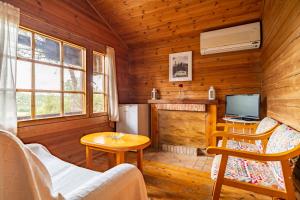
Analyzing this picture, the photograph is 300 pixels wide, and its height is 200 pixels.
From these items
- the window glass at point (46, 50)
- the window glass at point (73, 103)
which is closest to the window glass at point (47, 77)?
the window glass at point (46, 50)

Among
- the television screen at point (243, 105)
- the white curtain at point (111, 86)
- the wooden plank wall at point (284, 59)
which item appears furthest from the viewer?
the white curtain at point (111, 86)

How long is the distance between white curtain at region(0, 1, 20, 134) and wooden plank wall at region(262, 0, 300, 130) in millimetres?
2749

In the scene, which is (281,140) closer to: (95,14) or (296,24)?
(296,24)

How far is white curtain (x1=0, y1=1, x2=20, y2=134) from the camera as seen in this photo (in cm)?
165

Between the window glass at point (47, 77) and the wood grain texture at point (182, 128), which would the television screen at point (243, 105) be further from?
the window glass at point (47, 77)

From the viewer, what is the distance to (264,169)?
1.36 m

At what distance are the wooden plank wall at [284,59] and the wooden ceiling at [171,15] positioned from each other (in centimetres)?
45

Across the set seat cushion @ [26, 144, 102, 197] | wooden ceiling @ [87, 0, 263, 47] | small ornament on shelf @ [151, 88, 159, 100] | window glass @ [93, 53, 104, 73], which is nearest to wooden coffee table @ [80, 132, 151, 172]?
seat cushion @ [26, 144, 102, 197]

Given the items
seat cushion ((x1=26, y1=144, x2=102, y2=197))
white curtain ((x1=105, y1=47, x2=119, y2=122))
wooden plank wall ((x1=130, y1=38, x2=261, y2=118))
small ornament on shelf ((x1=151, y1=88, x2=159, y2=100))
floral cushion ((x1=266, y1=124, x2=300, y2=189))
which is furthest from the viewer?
small ornament on shelf ((x1=151, y1=88, x2=159, y2=100))

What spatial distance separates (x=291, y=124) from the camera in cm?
146

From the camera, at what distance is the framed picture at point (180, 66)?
3.27 m

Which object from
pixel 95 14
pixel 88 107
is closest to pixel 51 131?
pixel 88 107

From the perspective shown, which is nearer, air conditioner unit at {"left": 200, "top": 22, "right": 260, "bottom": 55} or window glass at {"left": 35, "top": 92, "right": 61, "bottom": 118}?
window glass at {"left": 35, "top": 92, "right": 61, "bottom": 118}

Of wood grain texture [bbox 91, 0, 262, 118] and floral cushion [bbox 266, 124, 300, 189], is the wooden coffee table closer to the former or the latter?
floral cushion [bbox 266, 124, 300, 189]
